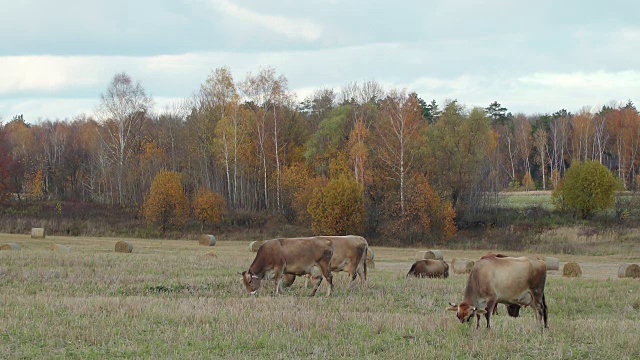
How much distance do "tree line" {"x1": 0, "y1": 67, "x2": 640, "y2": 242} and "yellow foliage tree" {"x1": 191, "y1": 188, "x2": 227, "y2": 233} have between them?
14.8 ft

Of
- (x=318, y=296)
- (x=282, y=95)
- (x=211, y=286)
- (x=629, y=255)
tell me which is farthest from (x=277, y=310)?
(x=282, y=95)

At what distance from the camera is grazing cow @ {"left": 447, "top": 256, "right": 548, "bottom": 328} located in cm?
1319

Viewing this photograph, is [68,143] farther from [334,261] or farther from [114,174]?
[334,261]

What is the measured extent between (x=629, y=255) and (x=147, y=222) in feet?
130

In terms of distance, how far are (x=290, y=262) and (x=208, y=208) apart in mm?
45209

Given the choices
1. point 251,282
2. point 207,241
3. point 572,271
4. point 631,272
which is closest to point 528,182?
point 207,241

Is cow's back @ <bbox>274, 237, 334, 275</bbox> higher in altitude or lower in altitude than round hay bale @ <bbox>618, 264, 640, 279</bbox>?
higher

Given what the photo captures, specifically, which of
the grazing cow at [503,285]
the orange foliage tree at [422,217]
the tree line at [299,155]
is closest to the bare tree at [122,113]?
the tree line at [299,155]

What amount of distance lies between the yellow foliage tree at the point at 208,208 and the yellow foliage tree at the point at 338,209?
9923 mm

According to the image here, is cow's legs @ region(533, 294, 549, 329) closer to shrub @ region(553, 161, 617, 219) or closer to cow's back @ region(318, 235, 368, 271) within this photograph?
cow's back @ region(318, 235, 368, 271)

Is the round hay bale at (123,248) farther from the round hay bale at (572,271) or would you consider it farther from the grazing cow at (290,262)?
the round hay bale at (572,271)

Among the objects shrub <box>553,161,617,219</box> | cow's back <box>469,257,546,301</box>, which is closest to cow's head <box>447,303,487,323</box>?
cow's back <box>469,257,546,301</box>

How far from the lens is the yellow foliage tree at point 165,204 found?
61781 mm

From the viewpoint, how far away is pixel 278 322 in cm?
1321
